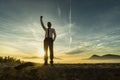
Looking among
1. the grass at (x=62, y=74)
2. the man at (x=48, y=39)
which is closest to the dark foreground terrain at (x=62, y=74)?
the grass at (x=62, y=74)

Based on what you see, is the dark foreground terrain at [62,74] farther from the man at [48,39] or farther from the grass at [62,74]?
the man at [48,39]

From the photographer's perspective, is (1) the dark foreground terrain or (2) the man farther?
(2) the man

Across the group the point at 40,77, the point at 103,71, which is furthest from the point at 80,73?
the point at 40,77

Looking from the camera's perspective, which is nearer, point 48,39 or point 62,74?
point 62,74

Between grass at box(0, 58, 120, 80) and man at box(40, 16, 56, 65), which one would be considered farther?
man at box(40, 16, 56, 65)

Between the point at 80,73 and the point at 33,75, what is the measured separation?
2222 mm

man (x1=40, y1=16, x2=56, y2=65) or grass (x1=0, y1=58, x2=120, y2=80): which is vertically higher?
man (x1=40, y1=16, x2=56, y2=65)

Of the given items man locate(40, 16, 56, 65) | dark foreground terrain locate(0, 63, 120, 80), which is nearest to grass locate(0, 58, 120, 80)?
dark foreground terrain locate(0, 63, 120, 80)

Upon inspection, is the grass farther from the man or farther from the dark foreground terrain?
the man

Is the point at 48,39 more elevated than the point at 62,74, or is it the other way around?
the point at 48,39

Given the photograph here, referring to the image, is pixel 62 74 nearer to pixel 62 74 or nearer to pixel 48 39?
pixel 62 74

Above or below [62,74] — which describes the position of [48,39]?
above

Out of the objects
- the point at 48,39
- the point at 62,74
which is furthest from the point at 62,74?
the point at 48,39

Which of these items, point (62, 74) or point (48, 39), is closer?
point (62, 74)
